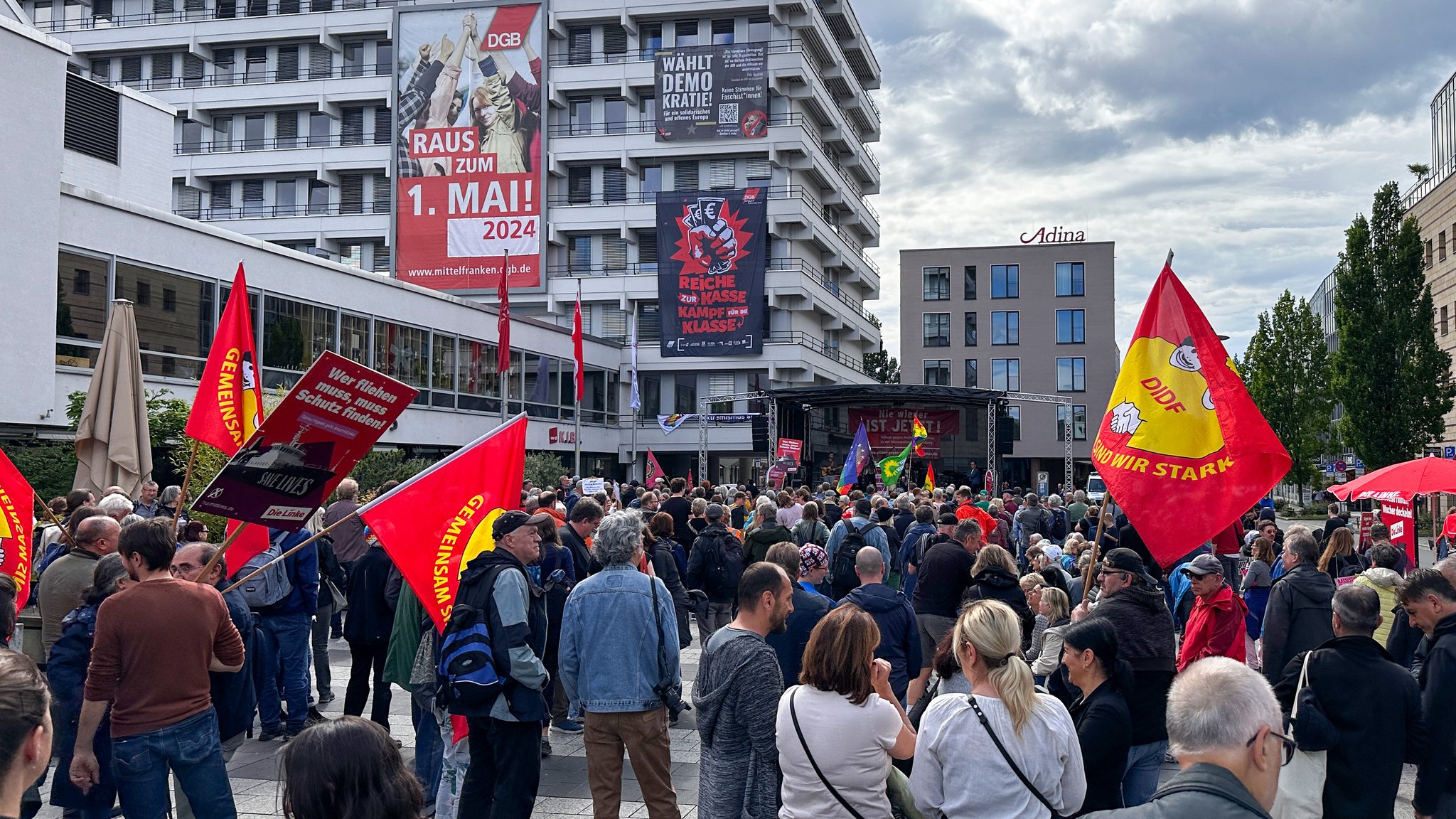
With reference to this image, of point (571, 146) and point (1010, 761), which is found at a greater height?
point (571, 146)

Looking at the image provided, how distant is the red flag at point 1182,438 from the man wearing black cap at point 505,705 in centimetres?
367

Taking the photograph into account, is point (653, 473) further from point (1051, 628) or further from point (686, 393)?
point (686, 393)

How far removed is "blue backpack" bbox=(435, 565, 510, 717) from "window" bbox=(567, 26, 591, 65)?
5099cm

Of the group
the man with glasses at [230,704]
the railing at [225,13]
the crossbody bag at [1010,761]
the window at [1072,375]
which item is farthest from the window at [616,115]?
the crossbody bag at [1010,761]

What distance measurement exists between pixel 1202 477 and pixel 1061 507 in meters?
14.1

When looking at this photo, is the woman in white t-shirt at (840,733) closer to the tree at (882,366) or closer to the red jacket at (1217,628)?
the red jacket at (1217,628)

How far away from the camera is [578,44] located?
54.2 metres

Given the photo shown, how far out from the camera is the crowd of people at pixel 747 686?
3.08 metres

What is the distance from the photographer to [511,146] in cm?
5084

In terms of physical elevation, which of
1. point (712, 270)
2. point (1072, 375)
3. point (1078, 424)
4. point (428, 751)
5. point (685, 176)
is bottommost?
point (428, 751)

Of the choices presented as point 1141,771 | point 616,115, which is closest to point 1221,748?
point 1141,771

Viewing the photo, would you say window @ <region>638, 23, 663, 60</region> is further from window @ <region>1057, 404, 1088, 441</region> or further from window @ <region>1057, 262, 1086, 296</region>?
window @ <region>1057, 404, 1088, 441</region>

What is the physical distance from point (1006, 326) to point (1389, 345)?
31.1 meters

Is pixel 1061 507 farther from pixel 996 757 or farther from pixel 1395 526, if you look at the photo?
pixel 996 757
